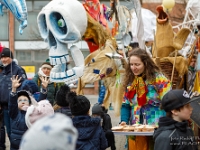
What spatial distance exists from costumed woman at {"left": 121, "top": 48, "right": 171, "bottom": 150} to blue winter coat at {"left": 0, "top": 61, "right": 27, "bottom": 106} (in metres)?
2.55

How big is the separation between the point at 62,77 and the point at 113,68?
1.19m

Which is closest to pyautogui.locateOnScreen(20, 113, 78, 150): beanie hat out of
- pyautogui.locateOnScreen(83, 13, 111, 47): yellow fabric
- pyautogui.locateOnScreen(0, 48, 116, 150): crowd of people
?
pyautogui.locateOnScreen(0, 48, 116, 150): crowd of people

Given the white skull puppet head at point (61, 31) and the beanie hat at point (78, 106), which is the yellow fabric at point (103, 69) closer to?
the white skull puppet head at point (61, 31)

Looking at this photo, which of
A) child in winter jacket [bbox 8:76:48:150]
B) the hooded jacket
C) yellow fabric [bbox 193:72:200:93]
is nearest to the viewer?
the hooded jacket

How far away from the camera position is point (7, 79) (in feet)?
24.9

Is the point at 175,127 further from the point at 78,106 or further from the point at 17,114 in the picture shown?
the point at 17,114

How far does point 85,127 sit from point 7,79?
299cm

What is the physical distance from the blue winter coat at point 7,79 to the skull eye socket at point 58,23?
2.85 ft

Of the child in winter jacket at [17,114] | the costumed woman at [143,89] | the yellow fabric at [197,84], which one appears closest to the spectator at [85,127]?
the costumed woman at [143,89]

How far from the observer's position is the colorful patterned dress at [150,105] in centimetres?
539

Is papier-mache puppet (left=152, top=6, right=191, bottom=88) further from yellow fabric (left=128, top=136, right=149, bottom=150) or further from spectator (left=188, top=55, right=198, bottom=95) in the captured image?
yellow fabric (left=128, top=136, right=149, bottom=150)

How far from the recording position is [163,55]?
777 centimetres

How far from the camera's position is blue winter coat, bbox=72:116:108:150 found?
4.92 m

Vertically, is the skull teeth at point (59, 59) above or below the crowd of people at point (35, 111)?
above
